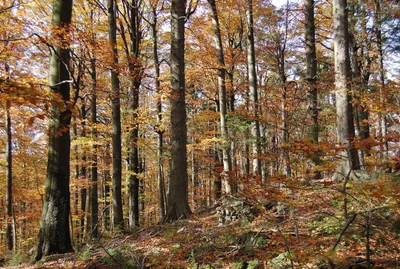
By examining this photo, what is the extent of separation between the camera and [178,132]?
8.03 meters

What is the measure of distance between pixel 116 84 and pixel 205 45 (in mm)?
7090

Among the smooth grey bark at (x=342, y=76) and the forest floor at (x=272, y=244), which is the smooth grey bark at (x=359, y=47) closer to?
the smooth grey bark at (x=342, y=76)

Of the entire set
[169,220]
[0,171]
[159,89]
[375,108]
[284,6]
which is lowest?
[169,220]

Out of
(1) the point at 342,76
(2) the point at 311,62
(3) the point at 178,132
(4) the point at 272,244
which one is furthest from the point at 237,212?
(2) the point at 311,62

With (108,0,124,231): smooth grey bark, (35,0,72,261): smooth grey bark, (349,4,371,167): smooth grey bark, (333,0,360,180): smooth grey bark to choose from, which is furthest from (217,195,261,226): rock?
(349,4,371,167): smooth grey bark

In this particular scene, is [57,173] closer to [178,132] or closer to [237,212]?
[178,132]

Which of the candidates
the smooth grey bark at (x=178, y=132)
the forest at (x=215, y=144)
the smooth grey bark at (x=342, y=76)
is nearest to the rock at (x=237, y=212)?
the forest at (x=215, y=144)

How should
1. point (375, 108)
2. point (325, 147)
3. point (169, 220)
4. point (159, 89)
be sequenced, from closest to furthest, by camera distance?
point (325, 147) → point (169, 220) → point (375, 108) → point (159, 89)

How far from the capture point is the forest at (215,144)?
3398 millimetres

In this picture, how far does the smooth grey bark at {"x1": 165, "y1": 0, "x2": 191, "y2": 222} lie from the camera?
7689 millimetres

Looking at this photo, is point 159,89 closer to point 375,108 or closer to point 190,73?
point 190,73

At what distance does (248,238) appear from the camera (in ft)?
14.9

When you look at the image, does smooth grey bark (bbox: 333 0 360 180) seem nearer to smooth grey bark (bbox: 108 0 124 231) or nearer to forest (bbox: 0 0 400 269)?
forest (bbox: 0 0 400 269)

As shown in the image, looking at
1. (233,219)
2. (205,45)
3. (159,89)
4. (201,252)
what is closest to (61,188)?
(201,252)
